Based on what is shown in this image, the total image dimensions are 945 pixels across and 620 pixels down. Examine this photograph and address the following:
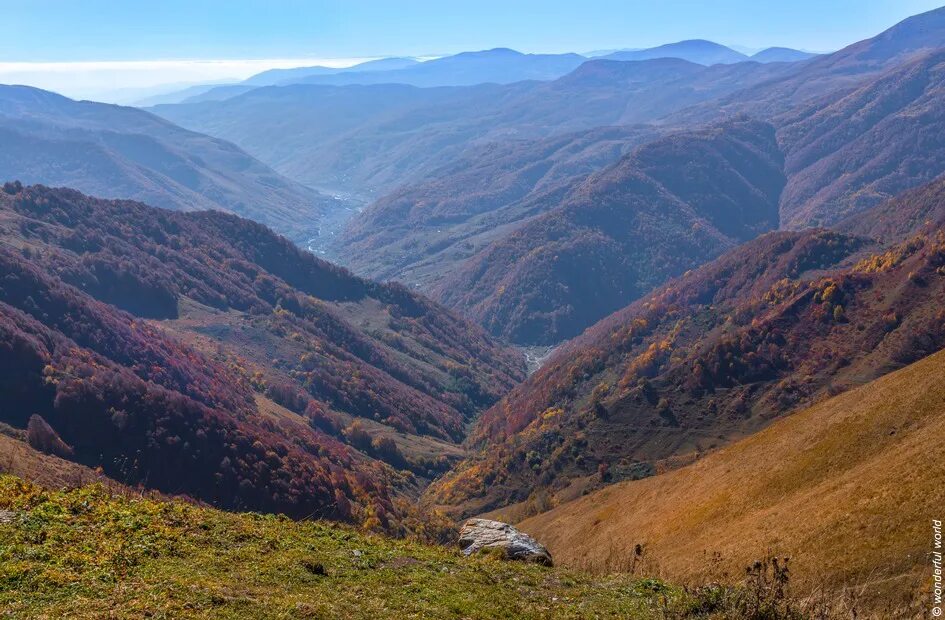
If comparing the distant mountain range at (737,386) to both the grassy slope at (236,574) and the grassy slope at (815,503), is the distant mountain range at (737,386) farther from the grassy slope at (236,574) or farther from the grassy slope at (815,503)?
the grassy slope at (236,574)

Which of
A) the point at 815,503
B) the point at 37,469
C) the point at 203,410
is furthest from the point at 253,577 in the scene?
the point at 203,410

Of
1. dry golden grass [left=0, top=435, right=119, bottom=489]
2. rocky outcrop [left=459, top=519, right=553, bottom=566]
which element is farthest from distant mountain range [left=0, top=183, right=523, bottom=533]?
rocky outcrop [left=459, top=519, right=553, bottom=566]

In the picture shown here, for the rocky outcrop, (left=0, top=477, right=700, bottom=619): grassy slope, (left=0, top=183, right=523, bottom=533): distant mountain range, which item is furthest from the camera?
(left=0, top=183, right=523, bottom=533): distant mountain range

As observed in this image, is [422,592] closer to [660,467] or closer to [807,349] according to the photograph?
[660,467]

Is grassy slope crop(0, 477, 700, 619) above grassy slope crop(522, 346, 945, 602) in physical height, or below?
above

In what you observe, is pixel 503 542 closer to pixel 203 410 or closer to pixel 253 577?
pixel 253 577

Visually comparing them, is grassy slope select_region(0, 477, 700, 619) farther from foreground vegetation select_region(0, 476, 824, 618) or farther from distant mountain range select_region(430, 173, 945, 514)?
distant mountain range select_region(430, 173, 945, 514)
